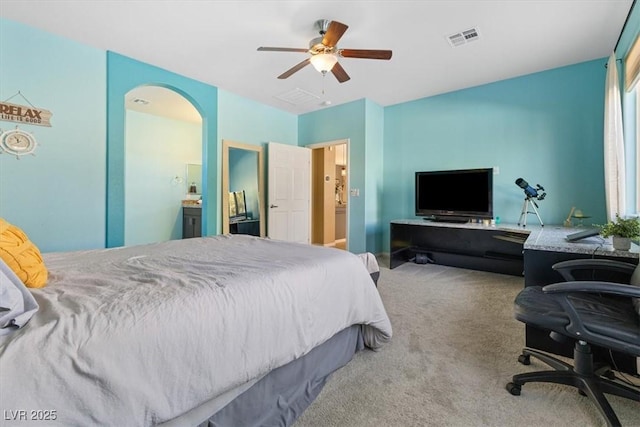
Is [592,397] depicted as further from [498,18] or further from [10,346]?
[498,18]

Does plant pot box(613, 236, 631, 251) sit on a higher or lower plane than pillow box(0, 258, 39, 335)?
higher

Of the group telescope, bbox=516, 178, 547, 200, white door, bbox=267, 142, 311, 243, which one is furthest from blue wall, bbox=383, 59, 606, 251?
white door, bbox=267, 142, 311, 243

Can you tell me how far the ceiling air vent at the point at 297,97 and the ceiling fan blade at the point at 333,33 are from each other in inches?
74.8

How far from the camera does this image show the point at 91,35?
2912 mm

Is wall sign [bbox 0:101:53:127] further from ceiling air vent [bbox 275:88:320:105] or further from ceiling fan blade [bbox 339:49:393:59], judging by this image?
ceiling fan blade [bbox 339:49:393:59]

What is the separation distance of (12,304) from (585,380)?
92.7 inches

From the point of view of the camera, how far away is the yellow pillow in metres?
1.17

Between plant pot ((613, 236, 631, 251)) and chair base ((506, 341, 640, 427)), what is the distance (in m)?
0.74

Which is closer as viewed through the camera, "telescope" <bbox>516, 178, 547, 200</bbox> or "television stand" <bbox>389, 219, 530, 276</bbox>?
"telescope" <bbox>516, 178, 547, 200</bbox>

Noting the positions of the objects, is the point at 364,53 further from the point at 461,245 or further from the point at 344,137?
the point at 461,245

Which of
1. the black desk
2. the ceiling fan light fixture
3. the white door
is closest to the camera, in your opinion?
the ceiling fan light fixture

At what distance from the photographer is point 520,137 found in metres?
3.88

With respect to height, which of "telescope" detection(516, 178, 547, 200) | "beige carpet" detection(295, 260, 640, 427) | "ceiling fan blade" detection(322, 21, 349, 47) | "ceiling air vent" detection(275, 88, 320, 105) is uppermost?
"ceiling air vent" detection(275, 88, 320, 105)

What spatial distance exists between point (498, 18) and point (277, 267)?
2.94m
